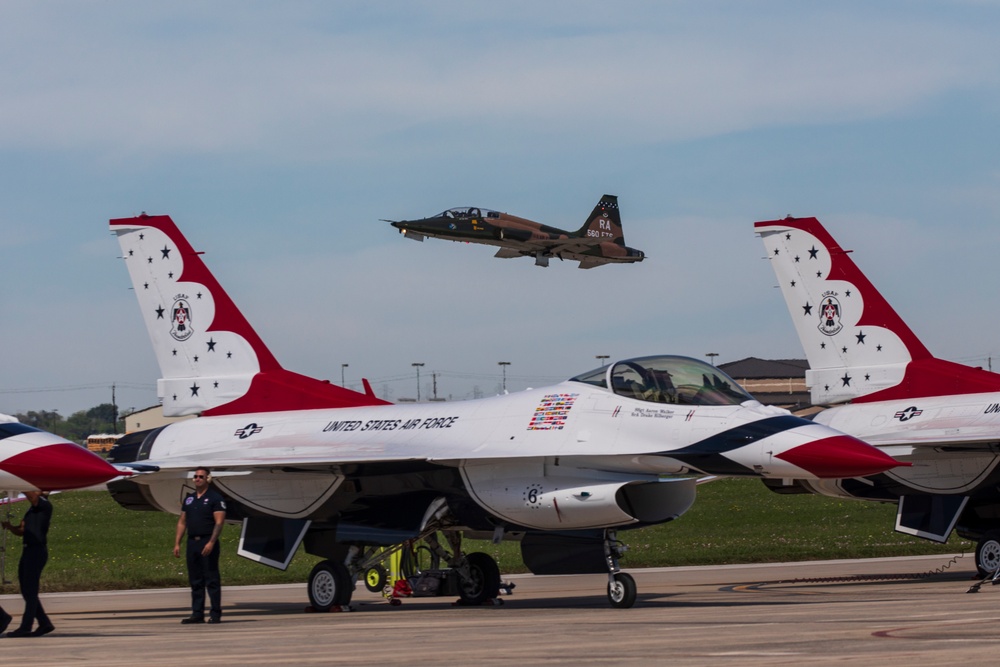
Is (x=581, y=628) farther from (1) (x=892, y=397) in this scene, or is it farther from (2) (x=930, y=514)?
(1) (x=892, y=397)

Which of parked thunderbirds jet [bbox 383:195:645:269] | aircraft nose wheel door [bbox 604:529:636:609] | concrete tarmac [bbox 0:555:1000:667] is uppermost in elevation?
parked thunderbirds jet [bbox 383:195:645:269]

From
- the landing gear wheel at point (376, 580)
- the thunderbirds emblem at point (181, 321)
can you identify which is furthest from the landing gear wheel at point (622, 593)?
the thunderbirds emblem at point (181, 321)

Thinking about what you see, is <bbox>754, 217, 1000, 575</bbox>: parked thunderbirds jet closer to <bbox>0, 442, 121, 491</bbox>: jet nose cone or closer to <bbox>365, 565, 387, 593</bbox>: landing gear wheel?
<bbox>365, 565, 387, 593</bbox>: landing gear wheel

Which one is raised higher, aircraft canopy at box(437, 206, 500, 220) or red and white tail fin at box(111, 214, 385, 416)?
aircraft canopy at box(437, 206, 500, 220)

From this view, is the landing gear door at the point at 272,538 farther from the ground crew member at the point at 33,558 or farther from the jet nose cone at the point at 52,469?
the jet nose cone at the point at 52,469

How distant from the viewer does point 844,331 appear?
21.3 m

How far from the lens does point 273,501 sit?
57.3ft

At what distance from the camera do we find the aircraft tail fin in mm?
53875

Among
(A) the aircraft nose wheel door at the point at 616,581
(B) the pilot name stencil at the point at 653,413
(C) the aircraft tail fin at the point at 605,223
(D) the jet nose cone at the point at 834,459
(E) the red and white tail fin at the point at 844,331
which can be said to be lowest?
(A) the aircraft nose wheel door at the point at 616,581

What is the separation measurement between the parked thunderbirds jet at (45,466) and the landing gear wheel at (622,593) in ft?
17.6

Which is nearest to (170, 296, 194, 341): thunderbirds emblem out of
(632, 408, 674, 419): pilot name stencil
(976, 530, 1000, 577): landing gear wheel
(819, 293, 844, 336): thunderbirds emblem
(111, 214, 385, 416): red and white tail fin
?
(111, 214, 385, 416): red and white tail fin

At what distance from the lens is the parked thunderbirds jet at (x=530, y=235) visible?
47.0 metres

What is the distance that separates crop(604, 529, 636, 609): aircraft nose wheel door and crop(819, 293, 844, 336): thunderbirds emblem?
7.81 m

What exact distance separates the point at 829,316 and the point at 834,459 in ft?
26.5
